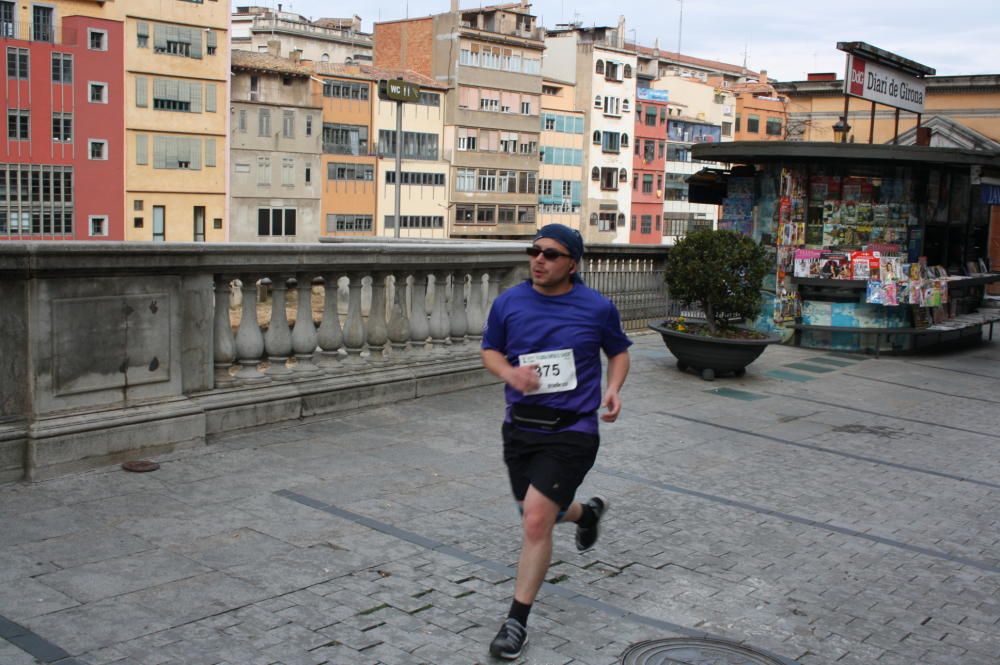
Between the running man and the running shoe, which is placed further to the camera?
the running man

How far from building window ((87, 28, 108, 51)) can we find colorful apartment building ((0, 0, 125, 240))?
0.07 metres

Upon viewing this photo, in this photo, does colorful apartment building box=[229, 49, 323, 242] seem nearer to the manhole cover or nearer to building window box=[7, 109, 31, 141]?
building window box=[7, 109, 31, 141]

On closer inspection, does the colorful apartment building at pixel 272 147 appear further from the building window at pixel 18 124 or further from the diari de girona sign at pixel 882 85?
the diari de girona sign at pixel 882 85

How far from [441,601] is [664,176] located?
10491 centimetres

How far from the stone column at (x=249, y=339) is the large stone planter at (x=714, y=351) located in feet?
17.7

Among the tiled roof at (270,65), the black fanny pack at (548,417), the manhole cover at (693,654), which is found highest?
the tiled roof at (270,65)

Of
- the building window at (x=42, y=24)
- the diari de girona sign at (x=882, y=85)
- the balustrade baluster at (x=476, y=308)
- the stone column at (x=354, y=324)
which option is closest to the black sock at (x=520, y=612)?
the stone column at (x=354, y=324)

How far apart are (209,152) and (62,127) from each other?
31.7 feet

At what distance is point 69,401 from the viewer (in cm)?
696

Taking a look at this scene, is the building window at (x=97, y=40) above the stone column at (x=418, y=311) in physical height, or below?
above

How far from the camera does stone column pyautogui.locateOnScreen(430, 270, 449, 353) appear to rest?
10109 mm

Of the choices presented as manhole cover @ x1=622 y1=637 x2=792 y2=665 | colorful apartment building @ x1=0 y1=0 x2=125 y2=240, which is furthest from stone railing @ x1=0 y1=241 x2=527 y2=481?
colorful apartment building @ x1=0 y1=0 x2=125 y2=240

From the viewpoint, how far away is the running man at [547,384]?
475cm

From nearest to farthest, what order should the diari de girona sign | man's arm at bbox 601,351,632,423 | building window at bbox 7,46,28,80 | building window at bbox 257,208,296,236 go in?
man's arm at bbox 601,351,632,423 < the diari de girona sign < building window at bbox 7,46,28,80 < building window at bbox 257,208,296,236
